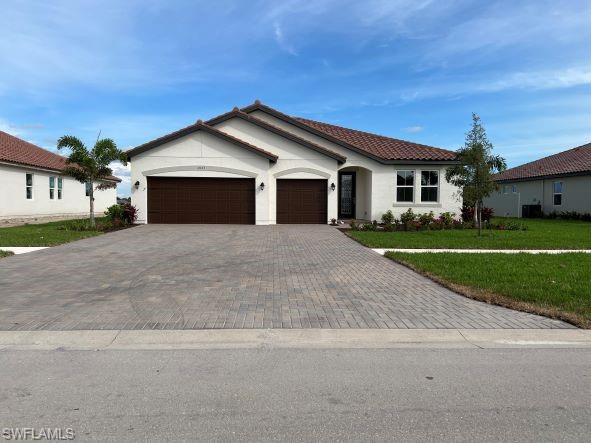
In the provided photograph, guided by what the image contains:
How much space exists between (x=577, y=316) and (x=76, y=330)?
6709mm

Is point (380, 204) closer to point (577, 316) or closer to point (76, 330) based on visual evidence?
point (577, 316)

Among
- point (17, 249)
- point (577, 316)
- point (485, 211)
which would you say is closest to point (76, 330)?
point (577, 316)

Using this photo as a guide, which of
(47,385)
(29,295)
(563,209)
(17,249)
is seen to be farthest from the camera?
(563,209)

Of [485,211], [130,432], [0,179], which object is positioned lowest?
[130,432]

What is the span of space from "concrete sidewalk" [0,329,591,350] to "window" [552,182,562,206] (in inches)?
1139

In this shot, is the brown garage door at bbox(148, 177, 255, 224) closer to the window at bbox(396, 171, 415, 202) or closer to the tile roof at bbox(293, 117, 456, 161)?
the tile roof at bbox(293, 117, 456, 161)

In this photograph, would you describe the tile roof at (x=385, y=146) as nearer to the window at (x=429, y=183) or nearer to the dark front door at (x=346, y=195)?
the window at (x=429, y=183)

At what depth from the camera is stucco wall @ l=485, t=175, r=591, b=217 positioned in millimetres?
28462

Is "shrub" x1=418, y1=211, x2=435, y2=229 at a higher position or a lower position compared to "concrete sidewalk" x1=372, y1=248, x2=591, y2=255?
higher

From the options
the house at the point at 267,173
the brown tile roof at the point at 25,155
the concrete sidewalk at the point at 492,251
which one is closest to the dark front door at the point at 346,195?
the house at the point at 267,173

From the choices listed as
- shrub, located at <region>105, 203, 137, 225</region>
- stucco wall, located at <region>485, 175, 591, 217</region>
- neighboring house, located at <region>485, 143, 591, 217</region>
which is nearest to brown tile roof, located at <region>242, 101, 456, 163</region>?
stucco wall, located at <region>485, 175, 591, 217</region>

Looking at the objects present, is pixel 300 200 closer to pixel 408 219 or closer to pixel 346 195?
pixel 346 195

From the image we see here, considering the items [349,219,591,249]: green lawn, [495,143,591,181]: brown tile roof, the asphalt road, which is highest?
[495,143,591,181]: brown tile roof

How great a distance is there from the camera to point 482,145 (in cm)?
1709
